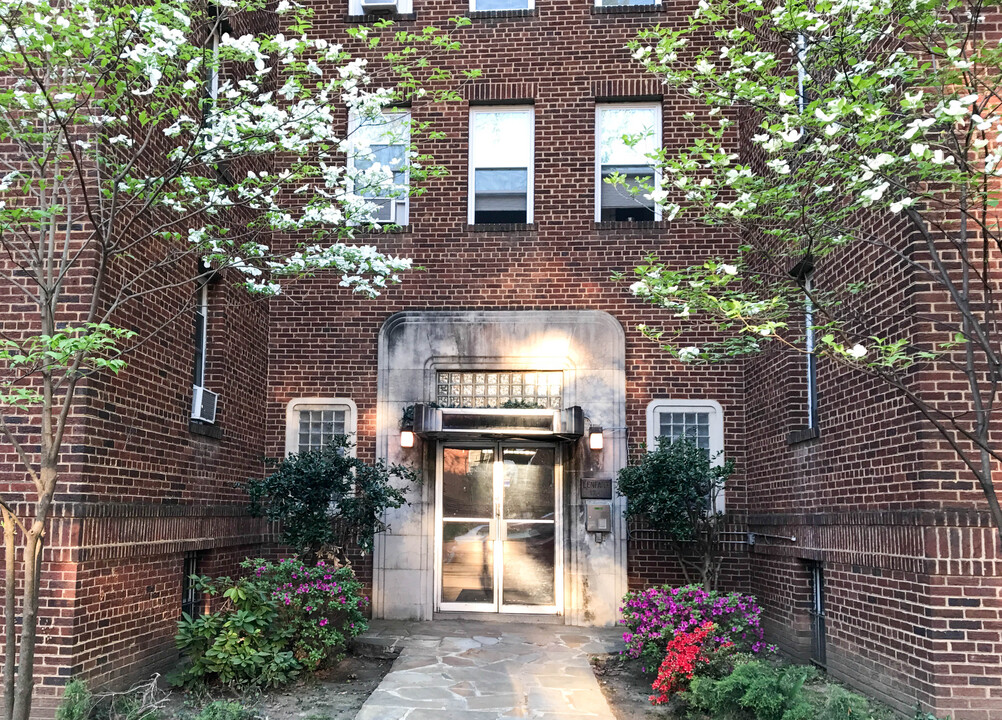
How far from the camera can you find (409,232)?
1166cm

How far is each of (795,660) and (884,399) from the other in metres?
3.59

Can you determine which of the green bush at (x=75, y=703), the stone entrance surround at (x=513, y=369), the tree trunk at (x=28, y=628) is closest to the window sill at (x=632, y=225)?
the stone entrance surround at (x=513, y=369)

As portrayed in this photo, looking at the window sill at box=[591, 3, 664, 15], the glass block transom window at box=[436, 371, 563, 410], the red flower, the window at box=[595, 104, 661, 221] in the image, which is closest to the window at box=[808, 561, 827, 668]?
the red flower

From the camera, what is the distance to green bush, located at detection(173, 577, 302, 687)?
7.50 metres

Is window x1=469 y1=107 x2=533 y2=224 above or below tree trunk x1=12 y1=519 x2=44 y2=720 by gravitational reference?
above

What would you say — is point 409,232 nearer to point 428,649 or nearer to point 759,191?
point 428,649

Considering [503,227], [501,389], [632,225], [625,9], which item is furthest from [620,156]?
[501,389]

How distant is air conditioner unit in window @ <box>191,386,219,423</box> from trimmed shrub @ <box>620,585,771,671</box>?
514cm

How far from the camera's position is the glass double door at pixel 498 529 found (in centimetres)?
1114

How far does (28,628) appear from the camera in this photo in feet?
15.8

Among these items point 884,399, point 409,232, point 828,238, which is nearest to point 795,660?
point 884,399

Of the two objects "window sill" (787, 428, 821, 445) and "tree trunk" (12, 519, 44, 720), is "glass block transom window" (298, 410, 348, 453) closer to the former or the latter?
"window sill" (787, 428, 821, 445)

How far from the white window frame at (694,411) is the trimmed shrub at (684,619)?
3.26 m

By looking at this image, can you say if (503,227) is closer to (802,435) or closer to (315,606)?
(802,435)
